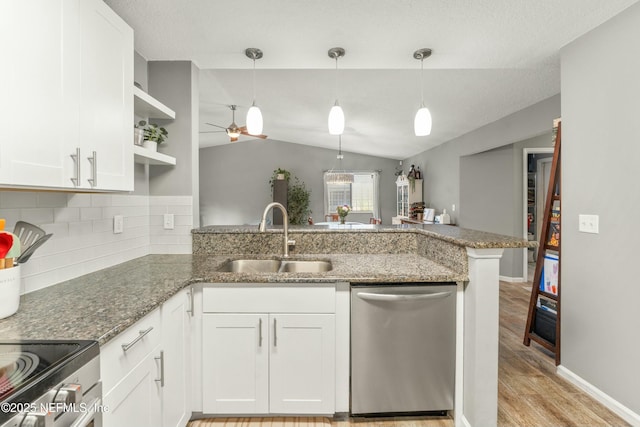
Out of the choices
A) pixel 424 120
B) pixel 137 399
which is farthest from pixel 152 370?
pixel 424 120

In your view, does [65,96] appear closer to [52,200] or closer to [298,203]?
[52,200]

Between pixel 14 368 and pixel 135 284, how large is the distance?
77cm

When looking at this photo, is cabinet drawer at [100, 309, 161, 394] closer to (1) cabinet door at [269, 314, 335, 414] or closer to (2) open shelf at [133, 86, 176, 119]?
(1) cabinet door at [269, 314, 335, 414]

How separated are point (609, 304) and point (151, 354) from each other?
245 cm

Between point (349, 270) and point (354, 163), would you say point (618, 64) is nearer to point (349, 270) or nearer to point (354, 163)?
point (349, 270)

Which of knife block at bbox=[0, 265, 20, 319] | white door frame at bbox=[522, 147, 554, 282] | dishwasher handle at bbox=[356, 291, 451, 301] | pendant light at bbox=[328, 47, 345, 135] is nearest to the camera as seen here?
knife block at bbox=[0, 265, 20, 319]

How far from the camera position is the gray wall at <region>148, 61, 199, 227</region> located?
2.42 m

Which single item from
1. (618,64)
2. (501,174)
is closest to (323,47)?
(618,64)

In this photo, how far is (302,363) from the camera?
1758 mm

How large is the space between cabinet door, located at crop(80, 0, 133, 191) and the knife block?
376 millimetres

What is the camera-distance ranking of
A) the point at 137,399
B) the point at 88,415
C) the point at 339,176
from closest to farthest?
1. the point at 88,415
2. the point at 137,399
3. the point at 339,176

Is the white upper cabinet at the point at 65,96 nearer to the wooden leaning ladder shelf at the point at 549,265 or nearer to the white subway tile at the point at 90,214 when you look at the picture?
the white subway tile at the point at 90,214

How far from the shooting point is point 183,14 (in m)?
1.86

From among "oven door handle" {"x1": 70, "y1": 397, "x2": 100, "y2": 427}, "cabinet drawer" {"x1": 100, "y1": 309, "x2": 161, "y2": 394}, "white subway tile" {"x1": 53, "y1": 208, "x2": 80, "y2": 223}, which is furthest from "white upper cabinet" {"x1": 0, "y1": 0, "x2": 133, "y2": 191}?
"oven door handle" {"x1": 70, "y1": 397, "x2": 100, "y2": 427}
